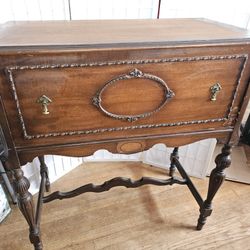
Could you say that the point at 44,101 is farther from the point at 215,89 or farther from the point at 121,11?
the point at 121,11

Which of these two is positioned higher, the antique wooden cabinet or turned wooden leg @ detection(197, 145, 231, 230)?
the antique wooden cabinet

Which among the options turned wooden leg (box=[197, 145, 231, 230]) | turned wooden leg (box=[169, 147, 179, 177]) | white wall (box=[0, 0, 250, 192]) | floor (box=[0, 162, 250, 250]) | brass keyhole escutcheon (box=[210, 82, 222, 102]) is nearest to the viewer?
brass keyhole escutcheon (box=[210, 82, 222, 102])

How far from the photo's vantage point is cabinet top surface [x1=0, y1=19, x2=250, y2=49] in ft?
2.07

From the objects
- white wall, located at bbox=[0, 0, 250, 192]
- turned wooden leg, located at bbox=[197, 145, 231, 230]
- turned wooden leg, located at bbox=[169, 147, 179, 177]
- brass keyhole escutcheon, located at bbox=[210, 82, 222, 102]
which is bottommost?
turned wooden leg, located at bbox=[169, 147, 179, 177]

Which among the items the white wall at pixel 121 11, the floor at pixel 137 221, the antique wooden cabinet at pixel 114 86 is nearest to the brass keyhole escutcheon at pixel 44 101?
A: the antique wooden cabinet at pixel 114 86

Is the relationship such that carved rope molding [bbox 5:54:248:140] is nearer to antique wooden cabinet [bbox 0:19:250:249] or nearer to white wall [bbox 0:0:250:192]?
antique wooden cabinet [bbox 0:19:250:249]

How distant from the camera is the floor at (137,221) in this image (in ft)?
3.85

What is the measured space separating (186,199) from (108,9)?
1.13 meters

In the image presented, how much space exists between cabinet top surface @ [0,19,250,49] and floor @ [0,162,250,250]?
3.13ft

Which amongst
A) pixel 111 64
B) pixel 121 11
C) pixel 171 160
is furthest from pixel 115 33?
pixel 171 160

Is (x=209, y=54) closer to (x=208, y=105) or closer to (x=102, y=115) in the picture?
(x=208, y=105)

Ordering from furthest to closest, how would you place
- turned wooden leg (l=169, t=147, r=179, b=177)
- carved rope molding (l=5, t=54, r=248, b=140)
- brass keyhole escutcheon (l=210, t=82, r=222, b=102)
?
turned wooden leg (l=169, t=147, r=179, b=177), brass keyhole escutcheon (l=210, t=82, r=222, b=102), carved rope molding (l=5, t=54, r=248, b=140)

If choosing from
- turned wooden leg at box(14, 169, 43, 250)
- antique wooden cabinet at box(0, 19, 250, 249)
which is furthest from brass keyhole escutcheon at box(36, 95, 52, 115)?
turned wooden leg at box(14, 169, 43, 250)

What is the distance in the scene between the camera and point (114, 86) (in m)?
0.68
